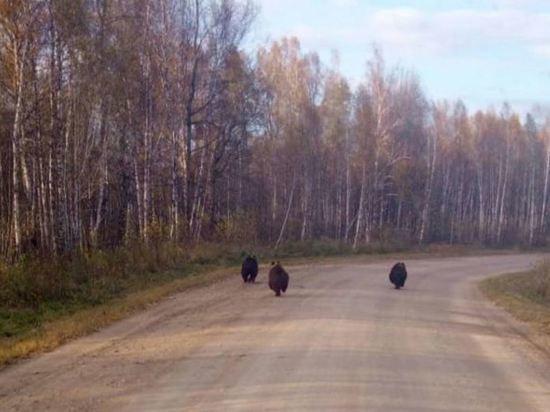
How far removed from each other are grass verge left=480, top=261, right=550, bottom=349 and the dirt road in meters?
0.72

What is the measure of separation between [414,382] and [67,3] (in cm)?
1467

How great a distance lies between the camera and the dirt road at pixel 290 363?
8211 mm

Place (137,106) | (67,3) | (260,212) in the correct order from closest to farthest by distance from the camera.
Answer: (67,3), (137,106), (260,212)

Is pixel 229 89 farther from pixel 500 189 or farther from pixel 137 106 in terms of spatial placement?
pixel 500 189

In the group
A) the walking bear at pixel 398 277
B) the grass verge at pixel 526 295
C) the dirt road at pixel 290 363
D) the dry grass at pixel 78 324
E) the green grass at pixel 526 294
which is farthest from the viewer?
the walking bear at pixel 398 277

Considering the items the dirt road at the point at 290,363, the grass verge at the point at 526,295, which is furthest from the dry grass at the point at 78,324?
the grass verge at the point at 526,295

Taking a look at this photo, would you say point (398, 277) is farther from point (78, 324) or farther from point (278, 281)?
point (78, 324)

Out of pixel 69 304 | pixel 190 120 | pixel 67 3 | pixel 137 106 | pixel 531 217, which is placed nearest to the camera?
pixel 69 304

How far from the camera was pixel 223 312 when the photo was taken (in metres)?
15.5

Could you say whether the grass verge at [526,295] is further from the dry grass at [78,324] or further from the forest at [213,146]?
the forest at [213,146]

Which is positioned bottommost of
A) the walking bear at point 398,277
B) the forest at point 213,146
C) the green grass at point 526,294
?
the green grass at point 526,294

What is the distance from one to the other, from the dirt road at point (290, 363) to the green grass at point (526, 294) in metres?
0.75

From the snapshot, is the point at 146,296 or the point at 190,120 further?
the point at 190,120

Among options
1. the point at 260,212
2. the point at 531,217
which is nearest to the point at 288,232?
the point at 260,212
